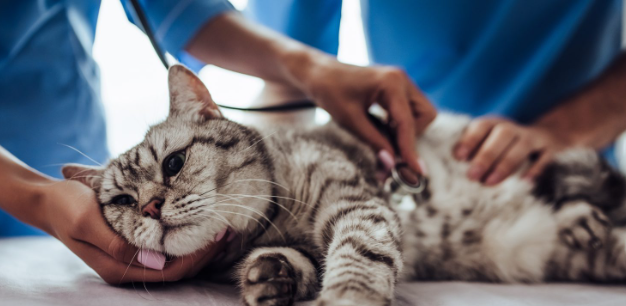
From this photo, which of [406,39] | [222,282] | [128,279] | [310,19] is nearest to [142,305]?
[128,279]

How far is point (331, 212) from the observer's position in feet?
2.99

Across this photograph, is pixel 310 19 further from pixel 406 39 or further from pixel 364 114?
pixel 364 114

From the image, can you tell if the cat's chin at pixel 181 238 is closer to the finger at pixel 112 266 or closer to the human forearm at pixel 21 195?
the finger at pixel 112 266

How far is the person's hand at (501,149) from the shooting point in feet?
4.06

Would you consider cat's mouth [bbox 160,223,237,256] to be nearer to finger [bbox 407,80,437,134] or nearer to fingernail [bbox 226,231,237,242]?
fingernail [bbox 226,231,237,242]

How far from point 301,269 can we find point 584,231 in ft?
2.61

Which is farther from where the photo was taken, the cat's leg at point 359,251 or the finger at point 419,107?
the finger at point 419,107

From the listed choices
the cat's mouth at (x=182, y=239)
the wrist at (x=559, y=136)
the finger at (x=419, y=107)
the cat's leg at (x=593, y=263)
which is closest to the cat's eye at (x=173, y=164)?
the cat's mouth at (x=182, y=239)

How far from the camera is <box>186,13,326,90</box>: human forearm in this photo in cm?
127

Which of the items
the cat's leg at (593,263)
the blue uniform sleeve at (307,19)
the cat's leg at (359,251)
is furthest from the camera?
the blue uniform sleeve at (307,19)

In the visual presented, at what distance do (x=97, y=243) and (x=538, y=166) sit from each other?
1252mm

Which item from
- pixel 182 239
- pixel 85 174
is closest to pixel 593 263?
pixel 182 239

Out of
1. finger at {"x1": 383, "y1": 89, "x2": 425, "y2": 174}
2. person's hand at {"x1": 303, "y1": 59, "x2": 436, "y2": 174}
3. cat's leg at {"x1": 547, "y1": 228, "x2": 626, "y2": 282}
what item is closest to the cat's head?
person's hand at {"x1": 303, "y1": 59, "x2": 436, "y2": 174}

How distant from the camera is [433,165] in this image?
1.29m
